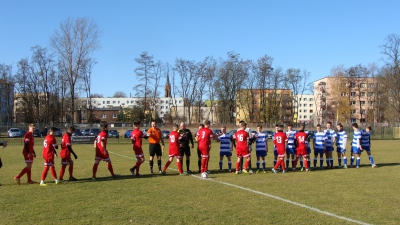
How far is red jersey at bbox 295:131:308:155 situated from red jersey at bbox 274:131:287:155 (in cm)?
73

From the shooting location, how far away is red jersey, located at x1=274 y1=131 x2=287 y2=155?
14.6 m

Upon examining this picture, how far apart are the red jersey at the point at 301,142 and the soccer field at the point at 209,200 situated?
1528mm

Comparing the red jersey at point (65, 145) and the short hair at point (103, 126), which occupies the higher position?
the short hair at point (103, 126)

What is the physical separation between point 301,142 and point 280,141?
3.22 ft

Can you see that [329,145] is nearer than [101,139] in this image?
No

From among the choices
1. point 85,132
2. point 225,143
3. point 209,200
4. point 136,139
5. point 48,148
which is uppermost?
point 136,139

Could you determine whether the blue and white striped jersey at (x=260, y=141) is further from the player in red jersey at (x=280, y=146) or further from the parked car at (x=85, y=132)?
the parked car at (x=85, y=132)

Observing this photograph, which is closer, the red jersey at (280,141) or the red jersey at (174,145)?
the red jersey at (174,145)

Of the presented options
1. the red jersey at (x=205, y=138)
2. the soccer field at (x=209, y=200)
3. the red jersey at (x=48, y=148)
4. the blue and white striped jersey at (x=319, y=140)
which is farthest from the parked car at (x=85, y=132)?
the blue and white striped jersey at (x=319, y=140)

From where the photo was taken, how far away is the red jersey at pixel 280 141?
576 inches

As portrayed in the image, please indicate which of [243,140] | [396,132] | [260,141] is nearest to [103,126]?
[243,140]

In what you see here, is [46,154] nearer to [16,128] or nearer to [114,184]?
[114,184]

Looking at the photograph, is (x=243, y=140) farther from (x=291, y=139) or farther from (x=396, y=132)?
(x=396, y=132)

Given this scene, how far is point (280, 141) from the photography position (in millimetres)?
14750
